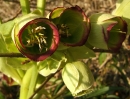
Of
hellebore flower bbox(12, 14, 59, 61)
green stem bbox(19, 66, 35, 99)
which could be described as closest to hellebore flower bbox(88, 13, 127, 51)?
hellebore flower bbox(12, 14, 59, 61)

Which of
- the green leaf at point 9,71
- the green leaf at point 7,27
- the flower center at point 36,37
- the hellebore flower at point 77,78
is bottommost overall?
the green leaf at point 9,71

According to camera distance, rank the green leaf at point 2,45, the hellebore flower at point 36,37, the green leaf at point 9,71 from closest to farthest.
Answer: the hellebore flower at point 36,37
the green leaf at point 2,45
the green leaf at point 9,71

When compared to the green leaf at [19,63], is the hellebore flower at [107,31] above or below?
above

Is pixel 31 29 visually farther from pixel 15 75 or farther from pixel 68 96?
pixel 68 96

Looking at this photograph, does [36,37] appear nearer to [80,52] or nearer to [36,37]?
[36,37]

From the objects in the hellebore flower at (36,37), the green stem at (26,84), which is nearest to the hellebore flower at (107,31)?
the hellebore flower at (36,37)

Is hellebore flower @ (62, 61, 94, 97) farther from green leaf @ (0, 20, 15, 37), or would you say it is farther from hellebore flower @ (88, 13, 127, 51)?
green leaf @ (0, 20, 15, 37)

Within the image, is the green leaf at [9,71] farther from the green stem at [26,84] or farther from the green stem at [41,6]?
the green stem at [41,6]
